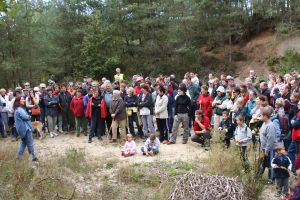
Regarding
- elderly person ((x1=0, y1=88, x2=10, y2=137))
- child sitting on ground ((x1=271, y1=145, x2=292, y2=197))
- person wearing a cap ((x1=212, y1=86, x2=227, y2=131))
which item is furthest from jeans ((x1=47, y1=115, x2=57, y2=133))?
child sitting on ground ((x1=271, y1=145, x2=292, y2=197))

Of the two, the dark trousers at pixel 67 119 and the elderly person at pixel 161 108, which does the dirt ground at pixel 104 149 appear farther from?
the dark trousers at pixel 67 119

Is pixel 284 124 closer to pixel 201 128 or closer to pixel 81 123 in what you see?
pixel 201 128

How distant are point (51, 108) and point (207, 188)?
779 cm

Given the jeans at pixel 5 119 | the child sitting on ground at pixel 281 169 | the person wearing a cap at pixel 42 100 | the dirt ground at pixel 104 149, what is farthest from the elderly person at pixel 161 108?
the jeans at pixel 5 119

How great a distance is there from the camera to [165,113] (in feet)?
37.4

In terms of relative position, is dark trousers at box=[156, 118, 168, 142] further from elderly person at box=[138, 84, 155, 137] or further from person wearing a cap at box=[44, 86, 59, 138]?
person wearing a cap at box=[44, 86, 59, 138]

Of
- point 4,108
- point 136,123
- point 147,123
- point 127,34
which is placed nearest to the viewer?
point 147,123

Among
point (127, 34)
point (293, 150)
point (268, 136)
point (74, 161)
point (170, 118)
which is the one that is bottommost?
point (74, 161)

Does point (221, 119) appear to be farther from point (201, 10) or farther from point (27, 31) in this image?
point (27, 31)

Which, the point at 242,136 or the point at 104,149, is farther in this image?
the point at 104,149

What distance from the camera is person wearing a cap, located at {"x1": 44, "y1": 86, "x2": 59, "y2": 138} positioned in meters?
12.7

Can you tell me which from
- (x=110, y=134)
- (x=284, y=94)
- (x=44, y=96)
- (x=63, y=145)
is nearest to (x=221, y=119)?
(x=284, y=94)

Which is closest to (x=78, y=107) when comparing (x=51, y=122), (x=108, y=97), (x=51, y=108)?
(x=51, y=108)

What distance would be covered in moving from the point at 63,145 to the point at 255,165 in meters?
6.54
